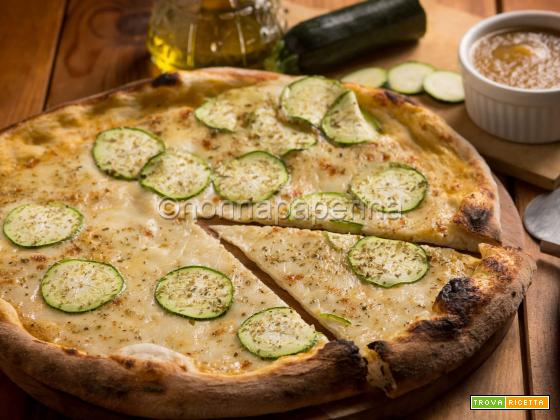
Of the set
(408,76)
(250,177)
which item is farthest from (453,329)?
(408,76)

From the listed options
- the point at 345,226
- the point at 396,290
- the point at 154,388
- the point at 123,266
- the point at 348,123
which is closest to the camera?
the point at 154,388

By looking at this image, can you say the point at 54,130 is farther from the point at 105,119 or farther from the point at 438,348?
the point at 438,348

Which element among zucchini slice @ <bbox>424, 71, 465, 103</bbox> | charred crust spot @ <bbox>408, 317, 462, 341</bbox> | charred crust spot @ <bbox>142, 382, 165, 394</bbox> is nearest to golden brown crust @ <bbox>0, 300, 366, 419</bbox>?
charred crust spot @ <bbox>142, 382, 165, 394</bbox>

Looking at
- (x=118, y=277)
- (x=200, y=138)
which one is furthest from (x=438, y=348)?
(x=200, y=138)

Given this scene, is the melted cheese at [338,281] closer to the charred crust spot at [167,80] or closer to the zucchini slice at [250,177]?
the zucchini slice at [250,177]

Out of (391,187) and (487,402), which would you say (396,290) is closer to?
(487,402)

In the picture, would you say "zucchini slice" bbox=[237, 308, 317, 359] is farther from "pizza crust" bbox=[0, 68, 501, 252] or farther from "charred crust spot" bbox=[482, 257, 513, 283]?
"charred crust spot" bbox=[482, 257, 513, 283]
